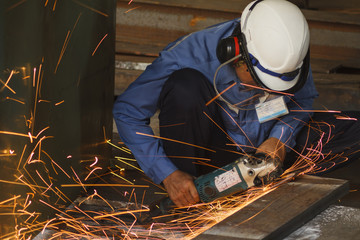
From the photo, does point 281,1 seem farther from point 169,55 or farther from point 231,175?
point 231,175

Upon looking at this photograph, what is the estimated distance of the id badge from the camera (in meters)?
3.02

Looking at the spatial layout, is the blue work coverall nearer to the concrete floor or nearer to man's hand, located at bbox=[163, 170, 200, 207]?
man's hand, located at bbox=[163, 170, 200, 207]

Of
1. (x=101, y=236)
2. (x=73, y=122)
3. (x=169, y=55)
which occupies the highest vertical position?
(x=169, y=55)

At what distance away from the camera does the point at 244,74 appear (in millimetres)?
2848

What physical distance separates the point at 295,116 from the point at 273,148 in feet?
1.15

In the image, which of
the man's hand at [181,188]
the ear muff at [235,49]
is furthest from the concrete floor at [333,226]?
the ear muff at [235,49]

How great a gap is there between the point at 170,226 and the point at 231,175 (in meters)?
0.43

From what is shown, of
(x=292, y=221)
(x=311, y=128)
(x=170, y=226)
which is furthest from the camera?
(x=311, y=128)

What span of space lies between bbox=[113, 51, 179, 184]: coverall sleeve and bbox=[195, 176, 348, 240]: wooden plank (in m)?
0.61

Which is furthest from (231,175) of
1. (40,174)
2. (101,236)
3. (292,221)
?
(40,174)

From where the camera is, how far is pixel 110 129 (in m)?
3.43

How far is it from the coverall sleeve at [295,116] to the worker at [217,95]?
1 cm

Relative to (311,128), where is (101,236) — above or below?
below

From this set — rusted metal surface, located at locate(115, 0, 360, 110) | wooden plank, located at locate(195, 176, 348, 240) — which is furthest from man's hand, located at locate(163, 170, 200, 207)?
rusted metal surface, located at locate(115, 0, 360, 110)
